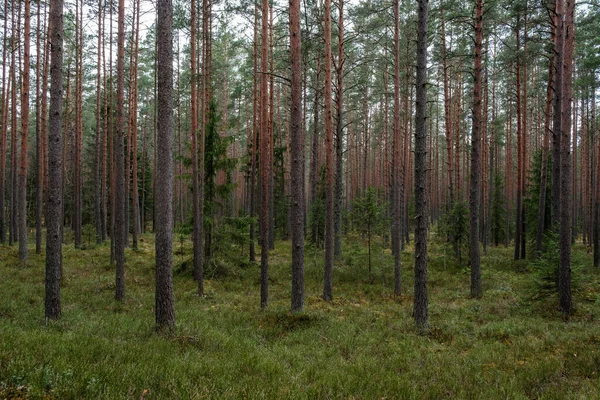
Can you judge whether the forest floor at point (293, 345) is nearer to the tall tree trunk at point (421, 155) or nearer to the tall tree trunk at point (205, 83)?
the tall tree trunk at point (421, 155)

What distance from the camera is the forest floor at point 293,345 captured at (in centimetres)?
458

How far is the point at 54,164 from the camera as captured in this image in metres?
7.79

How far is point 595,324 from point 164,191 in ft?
35.3

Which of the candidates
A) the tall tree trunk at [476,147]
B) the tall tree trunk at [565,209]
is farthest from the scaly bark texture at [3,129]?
the tall tree trunk at [565,209]

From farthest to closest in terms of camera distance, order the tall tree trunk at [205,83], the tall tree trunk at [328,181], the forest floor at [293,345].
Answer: the tall tree trunk at [205,83] → the tall tree trunk at [328,181] → the forest floor at [293,345]

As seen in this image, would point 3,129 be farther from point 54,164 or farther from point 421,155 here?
point 421,155

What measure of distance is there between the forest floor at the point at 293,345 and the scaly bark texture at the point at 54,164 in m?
0.69

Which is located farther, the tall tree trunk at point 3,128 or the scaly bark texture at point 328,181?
the tall tree trunk at point 3,128

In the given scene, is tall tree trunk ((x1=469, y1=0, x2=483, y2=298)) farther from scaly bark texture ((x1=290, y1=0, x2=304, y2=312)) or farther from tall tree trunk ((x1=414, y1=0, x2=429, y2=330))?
scaly bark texture ((x1=290, y1=0, x2=304, y2=312))

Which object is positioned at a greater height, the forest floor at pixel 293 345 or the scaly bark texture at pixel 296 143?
the scaly bark texture at pixel 296 143

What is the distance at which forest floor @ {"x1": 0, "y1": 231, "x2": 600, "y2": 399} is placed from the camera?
15.0 feet

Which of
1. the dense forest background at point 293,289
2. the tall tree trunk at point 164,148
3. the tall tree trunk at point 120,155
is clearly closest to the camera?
the dense forest background at point 293,289

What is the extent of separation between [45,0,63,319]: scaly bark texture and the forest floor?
69 centimetres

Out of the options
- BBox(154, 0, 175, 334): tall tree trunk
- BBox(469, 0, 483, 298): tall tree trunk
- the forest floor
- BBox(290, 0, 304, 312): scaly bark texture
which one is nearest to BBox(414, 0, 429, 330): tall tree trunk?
the forest floor
